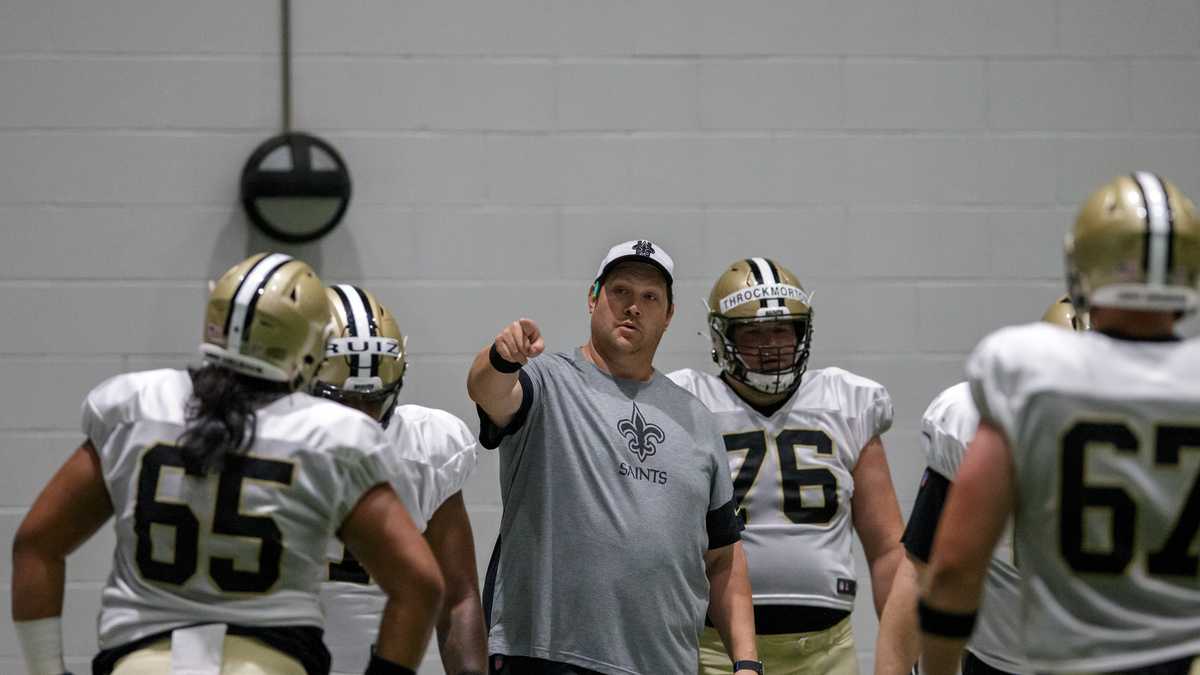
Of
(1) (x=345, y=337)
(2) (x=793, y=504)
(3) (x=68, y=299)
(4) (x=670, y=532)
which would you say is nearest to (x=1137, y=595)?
(4) (x=670, y=532)

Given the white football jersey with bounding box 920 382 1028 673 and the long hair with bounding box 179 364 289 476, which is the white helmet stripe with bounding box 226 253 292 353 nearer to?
the long hair with bounding box 179 364 289 476

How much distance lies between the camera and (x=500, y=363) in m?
3.08

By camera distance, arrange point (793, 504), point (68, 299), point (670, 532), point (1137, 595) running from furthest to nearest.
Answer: point (68, 299) → point (793, 504) → point (670, 532) → point (1137, 595)

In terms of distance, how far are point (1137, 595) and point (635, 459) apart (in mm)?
1391

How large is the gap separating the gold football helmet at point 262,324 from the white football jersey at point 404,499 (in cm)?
73

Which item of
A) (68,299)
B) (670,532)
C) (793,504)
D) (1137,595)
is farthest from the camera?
(68,299)

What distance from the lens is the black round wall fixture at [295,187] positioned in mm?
4883

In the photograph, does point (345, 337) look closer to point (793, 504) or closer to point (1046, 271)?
point (793, 504)

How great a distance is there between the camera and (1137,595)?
2.15m

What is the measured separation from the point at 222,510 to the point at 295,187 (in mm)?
2686

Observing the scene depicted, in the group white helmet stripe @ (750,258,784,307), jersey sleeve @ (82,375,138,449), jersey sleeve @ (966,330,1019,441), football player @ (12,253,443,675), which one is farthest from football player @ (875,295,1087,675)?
jersey sleeve @ (82,375,138,449)

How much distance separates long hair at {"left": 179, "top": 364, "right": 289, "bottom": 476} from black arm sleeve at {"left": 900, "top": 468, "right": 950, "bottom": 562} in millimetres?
1491

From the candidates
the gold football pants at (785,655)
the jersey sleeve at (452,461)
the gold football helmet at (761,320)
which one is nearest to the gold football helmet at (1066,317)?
the gold football helmet at (761,320)

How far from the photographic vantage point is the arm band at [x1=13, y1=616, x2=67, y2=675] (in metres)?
2.51
